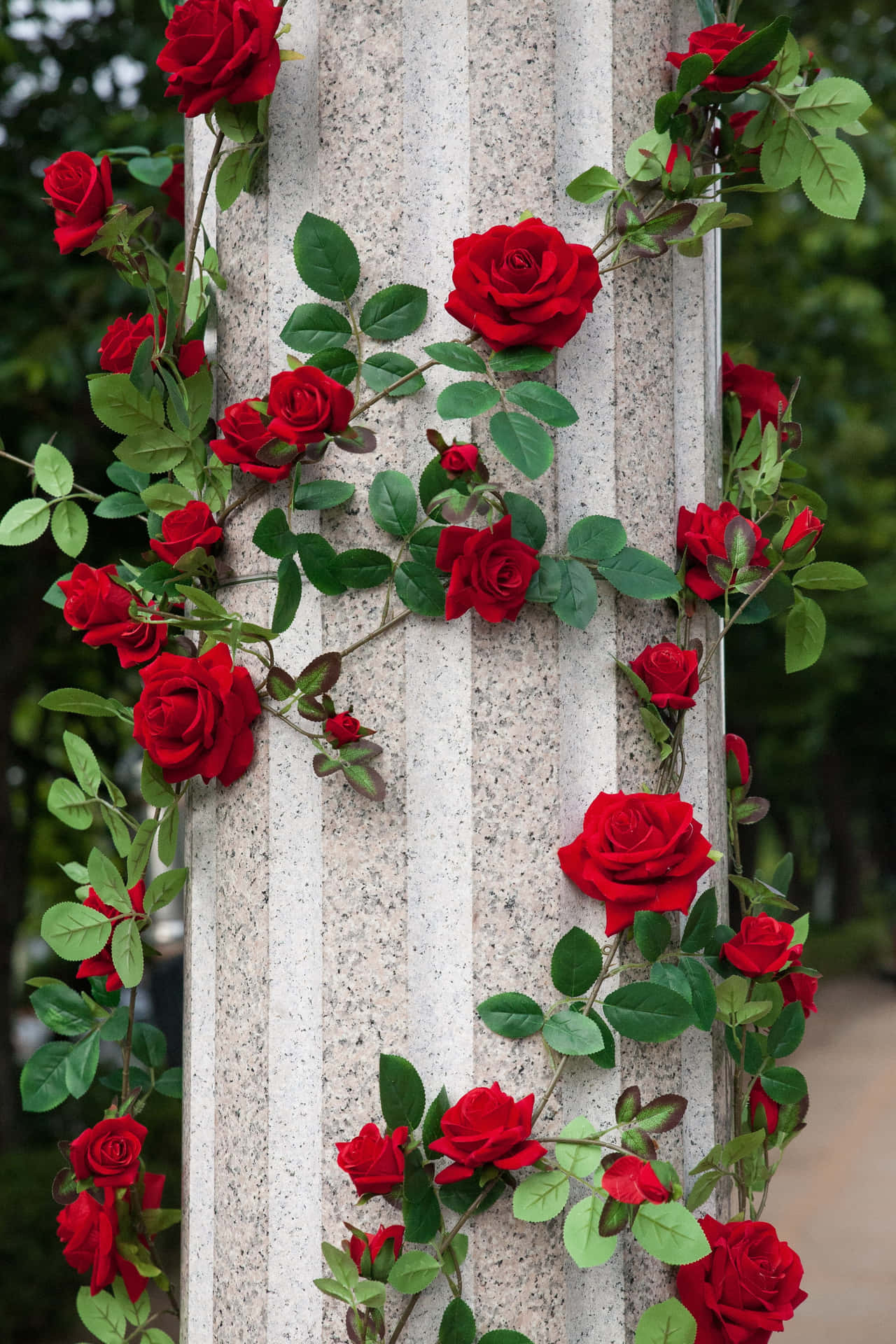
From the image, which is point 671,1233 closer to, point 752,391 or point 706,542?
point 706,542

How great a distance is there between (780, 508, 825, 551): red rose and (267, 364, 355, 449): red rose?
55cm

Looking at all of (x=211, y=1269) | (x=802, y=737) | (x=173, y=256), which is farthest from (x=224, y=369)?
(x=802, y=737)

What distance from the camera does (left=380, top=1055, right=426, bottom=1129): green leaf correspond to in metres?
1.26

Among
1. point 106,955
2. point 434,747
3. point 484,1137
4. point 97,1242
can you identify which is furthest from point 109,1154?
point 434,747

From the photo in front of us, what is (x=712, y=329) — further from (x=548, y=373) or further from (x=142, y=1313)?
(x=142, y=1313)

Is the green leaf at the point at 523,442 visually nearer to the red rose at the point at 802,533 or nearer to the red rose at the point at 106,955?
the red rose at the point at 802,533

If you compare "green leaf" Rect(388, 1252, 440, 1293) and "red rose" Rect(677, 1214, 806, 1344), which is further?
"red rose" Rect(677, 1214, 806, 1344)

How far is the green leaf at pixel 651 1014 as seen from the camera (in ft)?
4.22

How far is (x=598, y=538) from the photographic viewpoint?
134 centimetres

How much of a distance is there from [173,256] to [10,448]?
2987 millimetres

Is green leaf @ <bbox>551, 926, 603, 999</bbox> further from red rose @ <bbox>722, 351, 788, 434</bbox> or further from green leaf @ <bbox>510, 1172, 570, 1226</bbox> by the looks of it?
red rose @ <bbox>722, 351, 788, 434</bbox>

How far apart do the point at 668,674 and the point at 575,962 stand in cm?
34

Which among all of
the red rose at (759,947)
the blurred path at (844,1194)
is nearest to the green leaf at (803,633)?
the red rose at (759,947)

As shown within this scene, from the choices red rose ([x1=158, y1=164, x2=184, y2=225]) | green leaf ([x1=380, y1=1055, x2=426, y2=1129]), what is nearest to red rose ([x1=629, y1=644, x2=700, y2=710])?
green leaf ([x1=380, y1=1055, x2=426, y2=1129])
